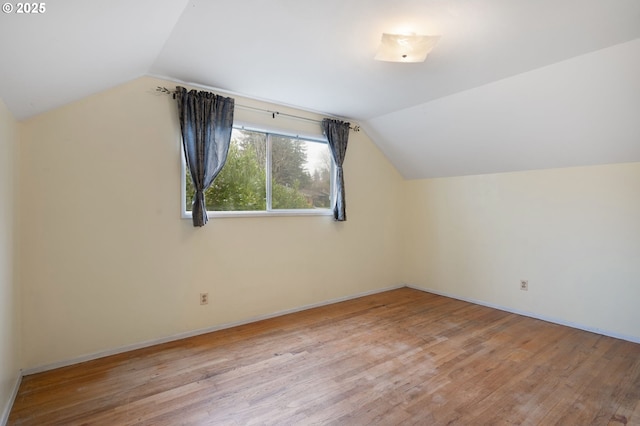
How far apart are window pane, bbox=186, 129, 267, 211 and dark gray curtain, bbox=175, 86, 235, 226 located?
0.19m

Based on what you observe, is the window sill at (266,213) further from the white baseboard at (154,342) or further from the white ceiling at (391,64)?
Answer: the white ceiling at (391,64)

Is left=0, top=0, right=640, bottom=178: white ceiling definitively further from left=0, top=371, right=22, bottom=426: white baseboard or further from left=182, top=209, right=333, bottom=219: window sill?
left=0, top=371, right=22, bottom=426: white baseboard

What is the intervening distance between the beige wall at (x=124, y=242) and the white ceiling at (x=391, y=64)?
0.27 metres

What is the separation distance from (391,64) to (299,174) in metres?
1.65

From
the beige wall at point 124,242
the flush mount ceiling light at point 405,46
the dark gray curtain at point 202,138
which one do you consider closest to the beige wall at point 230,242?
the beige wall at point 124,242

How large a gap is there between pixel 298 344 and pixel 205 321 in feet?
3.12

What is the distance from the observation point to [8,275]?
1914 mm

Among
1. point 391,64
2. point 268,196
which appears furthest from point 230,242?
point 391,64

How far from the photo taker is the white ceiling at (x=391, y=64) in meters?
1.63

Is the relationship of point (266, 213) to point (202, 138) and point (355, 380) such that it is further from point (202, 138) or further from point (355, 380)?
point (355, 380)

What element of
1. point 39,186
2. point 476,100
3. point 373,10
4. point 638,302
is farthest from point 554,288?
point 39,186

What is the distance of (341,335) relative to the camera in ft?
9.61

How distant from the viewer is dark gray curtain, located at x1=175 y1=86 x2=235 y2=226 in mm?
2775

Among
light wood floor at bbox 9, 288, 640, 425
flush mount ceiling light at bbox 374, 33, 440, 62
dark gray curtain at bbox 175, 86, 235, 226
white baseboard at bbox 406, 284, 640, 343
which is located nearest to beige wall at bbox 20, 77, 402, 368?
dark gray curtain at bbox 175, 86, 235, 226
